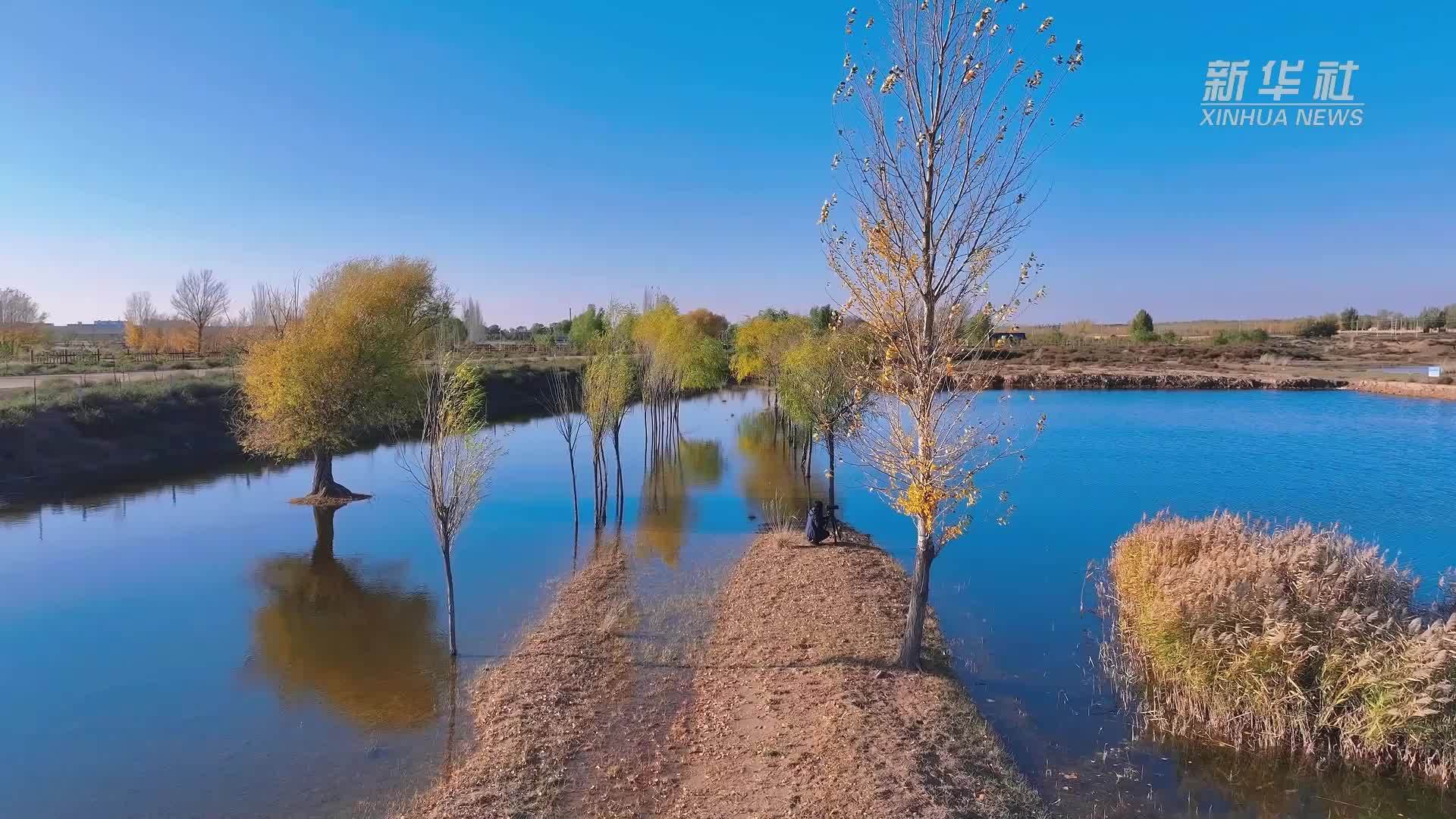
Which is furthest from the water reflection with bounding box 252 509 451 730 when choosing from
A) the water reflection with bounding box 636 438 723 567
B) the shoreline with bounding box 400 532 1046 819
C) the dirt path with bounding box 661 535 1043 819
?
the water reflection with bounding box 636 438 723 567

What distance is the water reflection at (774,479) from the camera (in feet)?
67.7

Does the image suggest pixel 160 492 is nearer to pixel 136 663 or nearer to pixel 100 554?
pixel 100 554

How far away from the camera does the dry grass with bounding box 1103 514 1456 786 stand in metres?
7.69

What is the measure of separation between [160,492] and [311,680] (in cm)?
1771

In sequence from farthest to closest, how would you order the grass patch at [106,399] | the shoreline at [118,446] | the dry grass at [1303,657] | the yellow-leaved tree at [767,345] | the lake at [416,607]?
the yellow-leaved tree at [767,345]
the grass patch at [106,399]
the shoreline at [118,446]
the lake at [416,607]
the dry grass at [1303,657]

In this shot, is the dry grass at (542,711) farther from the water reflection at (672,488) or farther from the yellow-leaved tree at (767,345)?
the yellow-leaved tree at (767,345)

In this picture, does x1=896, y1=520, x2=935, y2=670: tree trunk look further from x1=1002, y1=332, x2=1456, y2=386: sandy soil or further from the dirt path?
x1=1002, y1=332, x2=1456, y2=386: sandy soil

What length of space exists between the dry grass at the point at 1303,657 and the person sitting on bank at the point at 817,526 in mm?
6490

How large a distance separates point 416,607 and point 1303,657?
43.3ft

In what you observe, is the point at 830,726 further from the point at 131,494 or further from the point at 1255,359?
the point at 1255,359

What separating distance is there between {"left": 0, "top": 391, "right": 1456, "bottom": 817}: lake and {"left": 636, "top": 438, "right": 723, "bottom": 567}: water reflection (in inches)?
6.2

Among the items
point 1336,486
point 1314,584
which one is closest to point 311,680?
point 1314,584

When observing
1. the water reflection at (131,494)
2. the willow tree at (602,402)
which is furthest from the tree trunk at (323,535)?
the willow tree at (602,402)

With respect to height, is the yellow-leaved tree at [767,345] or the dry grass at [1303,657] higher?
the yellow-leaved tree at [767,345]
